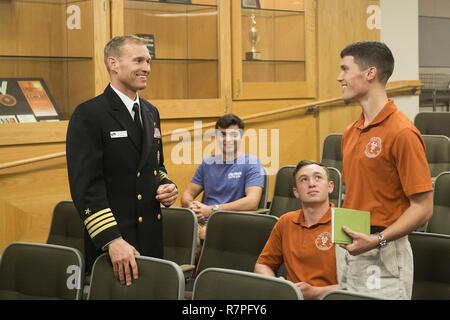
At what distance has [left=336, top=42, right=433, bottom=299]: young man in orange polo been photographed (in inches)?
96.6

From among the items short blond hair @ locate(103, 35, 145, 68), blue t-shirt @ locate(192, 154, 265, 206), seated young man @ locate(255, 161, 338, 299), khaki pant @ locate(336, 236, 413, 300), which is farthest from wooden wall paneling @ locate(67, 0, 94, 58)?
khaki pant @ locate(336, 236, 413, 300)

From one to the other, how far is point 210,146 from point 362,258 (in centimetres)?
338

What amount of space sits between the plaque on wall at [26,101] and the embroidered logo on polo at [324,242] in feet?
8.52

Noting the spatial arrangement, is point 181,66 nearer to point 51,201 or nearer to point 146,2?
point 146,2

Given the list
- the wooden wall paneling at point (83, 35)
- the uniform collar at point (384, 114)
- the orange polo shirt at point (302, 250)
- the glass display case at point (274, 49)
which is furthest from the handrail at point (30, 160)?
the uniform collar at point (384, 114)

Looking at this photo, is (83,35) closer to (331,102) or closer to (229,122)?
(229,122)

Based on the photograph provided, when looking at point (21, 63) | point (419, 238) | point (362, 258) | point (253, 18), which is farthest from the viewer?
point (253, 18)

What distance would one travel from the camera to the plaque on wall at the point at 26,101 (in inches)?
200

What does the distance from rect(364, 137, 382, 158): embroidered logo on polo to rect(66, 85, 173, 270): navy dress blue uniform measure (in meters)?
0.89

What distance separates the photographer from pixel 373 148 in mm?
2529

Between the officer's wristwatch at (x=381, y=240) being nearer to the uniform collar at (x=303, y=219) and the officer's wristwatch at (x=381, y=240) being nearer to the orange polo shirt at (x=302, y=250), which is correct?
the orange polo shirt at (x=302, y=250)

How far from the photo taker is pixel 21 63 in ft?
17.3

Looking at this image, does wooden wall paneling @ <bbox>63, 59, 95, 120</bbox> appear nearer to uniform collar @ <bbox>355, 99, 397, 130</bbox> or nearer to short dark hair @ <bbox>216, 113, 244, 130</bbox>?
short dark hair @ <bbox>216, 113, 244, 130</bbox>
